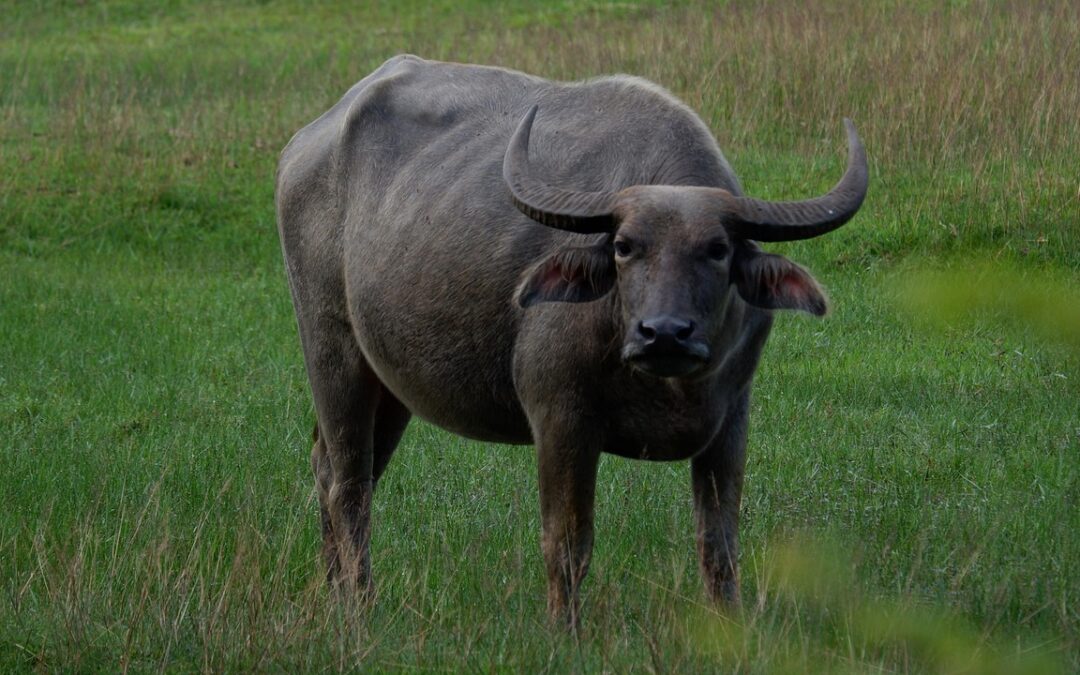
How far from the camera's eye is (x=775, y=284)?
447 centimetres

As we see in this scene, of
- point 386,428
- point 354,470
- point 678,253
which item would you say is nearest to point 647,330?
point 678,253

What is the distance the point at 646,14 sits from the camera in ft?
69.9

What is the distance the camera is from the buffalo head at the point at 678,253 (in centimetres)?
423

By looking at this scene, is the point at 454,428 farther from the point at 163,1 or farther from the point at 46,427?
the point at 163,1

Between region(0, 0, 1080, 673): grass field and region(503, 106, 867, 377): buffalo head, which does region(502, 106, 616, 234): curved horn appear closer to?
region(503, 106, 867, 377): buffalo head

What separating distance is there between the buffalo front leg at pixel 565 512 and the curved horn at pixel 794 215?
0.91 meters

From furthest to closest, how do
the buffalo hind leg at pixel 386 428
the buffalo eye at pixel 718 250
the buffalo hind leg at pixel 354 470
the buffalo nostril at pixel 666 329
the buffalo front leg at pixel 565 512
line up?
1. the buffalo hind leg at pixel 386 428
2. the buffalo hind leg at pixel 354 470
3. the buffalo front leg at pixel 565 512
4. the buffalo eye at pixel 718 250
5. the buffalo nostril at pixel 666 329

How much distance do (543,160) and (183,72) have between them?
14.9 metres

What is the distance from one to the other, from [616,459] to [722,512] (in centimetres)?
208

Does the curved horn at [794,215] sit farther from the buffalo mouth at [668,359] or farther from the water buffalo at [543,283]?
the buffalo mouth at [668,359]

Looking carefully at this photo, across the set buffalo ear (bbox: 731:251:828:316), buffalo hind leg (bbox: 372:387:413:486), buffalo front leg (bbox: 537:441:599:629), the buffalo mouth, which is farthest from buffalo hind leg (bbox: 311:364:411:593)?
buffalo ear (bbox: 731:251:828:316)

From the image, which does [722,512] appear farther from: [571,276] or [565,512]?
[571,276]

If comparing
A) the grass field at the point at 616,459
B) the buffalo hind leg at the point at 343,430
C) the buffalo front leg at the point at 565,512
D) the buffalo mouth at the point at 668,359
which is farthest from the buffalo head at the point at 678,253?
the buffalo hind leg at the point at 343,430

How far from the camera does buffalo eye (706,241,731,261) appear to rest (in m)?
4.37
